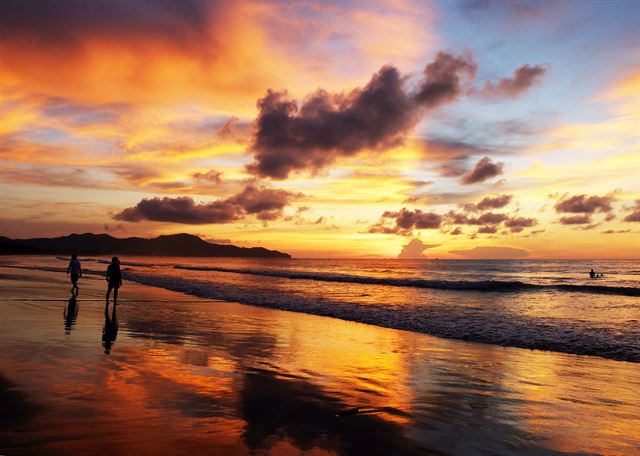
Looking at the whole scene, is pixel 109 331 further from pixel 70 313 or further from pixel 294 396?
pixel 294 396

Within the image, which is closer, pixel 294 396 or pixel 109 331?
pixel 294 396

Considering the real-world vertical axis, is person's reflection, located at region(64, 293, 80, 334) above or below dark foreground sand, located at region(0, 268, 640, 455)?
below

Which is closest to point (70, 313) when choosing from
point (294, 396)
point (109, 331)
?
point (109, 331)

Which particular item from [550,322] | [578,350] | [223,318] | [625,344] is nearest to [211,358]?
[223,318]

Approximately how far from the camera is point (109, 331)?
Answer: 15.1 m

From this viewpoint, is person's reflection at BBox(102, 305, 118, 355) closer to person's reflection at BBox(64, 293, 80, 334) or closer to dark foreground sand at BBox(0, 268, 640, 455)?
dark foreground sand at BBox(0, 268, 640, 455)

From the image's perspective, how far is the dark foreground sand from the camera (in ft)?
21.2

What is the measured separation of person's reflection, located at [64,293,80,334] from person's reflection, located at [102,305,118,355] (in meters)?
1.07

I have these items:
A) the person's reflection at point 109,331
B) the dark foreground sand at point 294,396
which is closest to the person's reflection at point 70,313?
the dark foreground sand at point 294,396

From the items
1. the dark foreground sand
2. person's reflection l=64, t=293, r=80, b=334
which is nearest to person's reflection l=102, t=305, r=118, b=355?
the dark foreground sand

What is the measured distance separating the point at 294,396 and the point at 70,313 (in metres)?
14.3

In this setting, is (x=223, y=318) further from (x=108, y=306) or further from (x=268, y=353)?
(x=268, y=353)

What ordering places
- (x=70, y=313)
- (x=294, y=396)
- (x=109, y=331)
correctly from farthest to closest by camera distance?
(x=70, y=313)
(x=109, y=331)
(x=294, y=396)

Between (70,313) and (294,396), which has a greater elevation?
(294,396)
